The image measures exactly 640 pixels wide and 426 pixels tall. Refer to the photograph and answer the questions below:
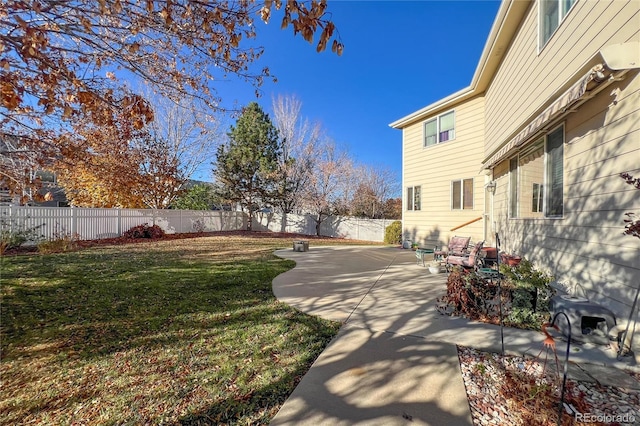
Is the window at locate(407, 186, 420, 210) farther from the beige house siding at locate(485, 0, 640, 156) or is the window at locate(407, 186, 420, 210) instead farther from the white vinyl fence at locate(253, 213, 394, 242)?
the white vinyl fence at locate(253, 213, 394, 242)

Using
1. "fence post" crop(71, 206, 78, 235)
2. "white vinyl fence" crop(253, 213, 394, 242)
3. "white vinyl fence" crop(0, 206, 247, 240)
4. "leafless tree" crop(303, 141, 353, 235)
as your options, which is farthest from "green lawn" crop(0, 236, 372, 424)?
"leafless tree" crop(303, 141, 353, 235)

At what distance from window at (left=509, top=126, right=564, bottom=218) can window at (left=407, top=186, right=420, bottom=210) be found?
16.5 feet

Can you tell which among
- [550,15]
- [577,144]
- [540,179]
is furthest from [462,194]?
[577,144]

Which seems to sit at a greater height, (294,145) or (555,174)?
(294,145)

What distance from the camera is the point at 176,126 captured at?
17.4 m

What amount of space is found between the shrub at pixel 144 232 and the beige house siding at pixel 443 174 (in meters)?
12.4

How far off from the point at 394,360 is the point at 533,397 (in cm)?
111

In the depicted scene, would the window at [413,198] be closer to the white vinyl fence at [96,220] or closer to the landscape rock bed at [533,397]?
the landscape rock bed at [533,397]

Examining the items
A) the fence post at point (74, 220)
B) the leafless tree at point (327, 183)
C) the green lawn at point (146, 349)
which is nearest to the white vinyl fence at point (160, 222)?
the fence post at point (74, 220)

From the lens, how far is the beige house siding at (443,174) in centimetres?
938

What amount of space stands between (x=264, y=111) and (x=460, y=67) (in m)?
13.4

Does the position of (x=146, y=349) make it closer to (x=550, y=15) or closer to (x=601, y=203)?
(x=601, y=203)

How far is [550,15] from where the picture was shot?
495cm

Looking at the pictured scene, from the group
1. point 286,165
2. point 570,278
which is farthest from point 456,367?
point 286,165
